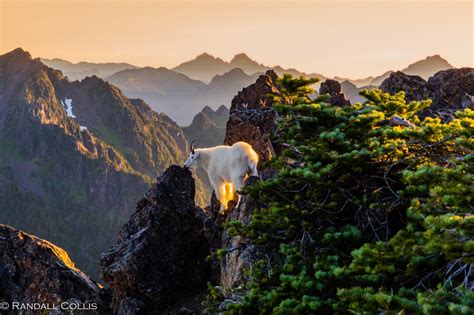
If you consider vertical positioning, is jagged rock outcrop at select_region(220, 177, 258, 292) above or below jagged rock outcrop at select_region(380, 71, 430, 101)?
below

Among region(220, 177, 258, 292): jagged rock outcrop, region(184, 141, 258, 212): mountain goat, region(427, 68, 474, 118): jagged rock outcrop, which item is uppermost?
region(427, 68, 474, 118): jagged rock outcrop

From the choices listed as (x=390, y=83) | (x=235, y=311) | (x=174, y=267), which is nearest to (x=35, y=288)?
(x=174, y=267)

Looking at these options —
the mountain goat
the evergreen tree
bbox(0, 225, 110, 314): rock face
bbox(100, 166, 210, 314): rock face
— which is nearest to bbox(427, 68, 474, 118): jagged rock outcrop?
the mountain goat

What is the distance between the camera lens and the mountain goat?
25.5m

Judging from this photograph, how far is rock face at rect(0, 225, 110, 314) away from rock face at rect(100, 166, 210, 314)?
1411 millimetres

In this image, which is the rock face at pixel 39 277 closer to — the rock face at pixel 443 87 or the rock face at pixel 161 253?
the rock face at pixel 161 253

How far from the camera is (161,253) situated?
25.0 metres

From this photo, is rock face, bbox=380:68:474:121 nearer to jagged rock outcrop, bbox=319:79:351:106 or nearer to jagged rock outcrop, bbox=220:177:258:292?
jagged rock outcrop, bbox=319:79:351:106

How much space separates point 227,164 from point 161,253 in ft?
18.3

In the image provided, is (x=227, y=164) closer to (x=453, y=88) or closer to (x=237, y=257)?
(x=237, y=257)

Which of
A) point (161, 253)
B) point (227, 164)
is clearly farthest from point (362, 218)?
point (227, 164)

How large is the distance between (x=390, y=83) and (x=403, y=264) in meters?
29.4

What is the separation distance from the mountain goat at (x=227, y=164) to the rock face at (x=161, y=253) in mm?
1430

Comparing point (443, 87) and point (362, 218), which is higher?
point (443, 87)
